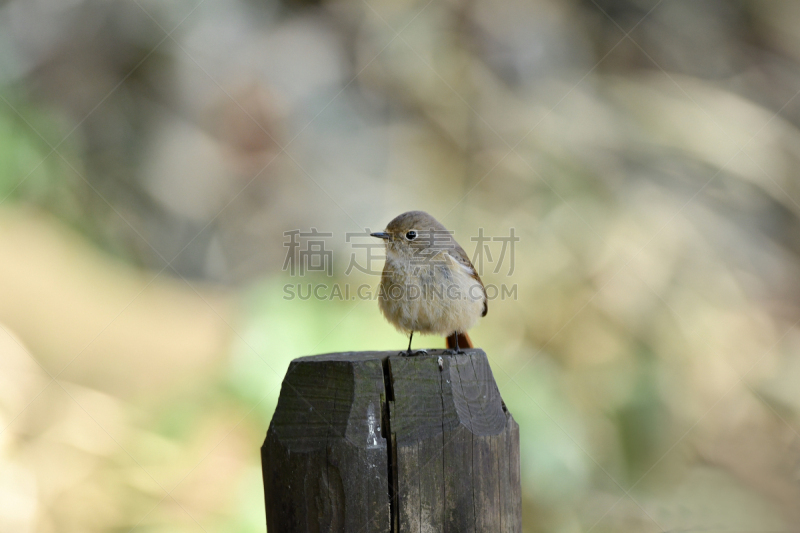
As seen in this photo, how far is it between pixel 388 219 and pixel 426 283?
120 inches

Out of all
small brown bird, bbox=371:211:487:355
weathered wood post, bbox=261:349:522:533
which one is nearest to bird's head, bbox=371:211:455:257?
small brown bird, bbox=371:211:487:355

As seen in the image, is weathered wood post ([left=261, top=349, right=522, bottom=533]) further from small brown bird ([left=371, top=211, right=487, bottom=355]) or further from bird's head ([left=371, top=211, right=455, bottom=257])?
bird's head ([left=371, top=211, right=455, bottom=257])

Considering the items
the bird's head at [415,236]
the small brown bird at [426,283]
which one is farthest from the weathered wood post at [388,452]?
the bird's head at [415,236]

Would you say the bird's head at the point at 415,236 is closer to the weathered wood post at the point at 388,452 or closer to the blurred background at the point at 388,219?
the weathered wood post at the point at 388,452

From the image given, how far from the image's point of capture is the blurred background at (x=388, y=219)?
532cm

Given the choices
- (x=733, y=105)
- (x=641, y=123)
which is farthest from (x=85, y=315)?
(x=733, y=105)

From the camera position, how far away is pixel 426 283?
3387 mm

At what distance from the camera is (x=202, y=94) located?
670 cm

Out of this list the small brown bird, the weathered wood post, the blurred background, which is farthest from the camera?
the blurred background

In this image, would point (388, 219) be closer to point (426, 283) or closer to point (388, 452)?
point (426, 283)

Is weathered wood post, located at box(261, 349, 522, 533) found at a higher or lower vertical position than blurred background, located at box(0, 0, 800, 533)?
lower

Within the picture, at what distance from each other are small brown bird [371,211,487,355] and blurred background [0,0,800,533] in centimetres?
183

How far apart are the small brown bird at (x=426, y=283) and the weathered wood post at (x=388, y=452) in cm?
124

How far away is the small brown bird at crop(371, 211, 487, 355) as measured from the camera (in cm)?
335
